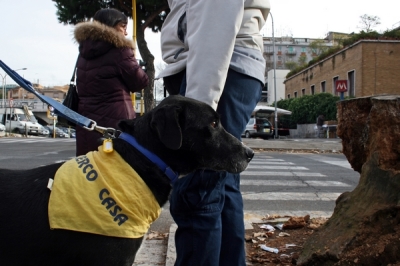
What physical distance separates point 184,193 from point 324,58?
33.2 metres

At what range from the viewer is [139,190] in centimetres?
202

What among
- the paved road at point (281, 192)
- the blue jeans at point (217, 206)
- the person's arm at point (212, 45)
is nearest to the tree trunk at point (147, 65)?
the paved road at point (281, 192)

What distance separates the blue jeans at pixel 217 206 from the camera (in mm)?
2254

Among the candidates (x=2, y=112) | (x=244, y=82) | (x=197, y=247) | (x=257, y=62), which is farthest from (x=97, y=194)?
(x=2, y=112)

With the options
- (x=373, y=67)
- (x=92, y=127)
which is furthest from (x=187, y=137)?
(x=373, y=67)

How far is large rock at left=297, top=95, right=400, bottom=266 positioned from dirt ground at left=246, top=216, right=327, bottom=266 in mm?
327

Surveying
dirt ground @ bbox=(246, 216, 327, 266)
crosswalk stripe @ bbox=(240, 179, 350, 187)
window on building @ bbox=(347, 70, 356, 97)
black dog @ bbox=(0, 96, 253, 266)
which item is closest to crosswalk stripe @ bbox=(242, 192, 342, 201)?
crosswalk stripe @ bbox=(240, 179, 350, 187)

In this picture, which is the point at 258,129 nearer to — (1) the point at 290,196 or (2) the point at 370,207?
(1) the point at 290,196

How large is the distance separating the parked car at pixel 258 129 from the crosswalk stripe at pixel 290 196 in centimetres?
2172

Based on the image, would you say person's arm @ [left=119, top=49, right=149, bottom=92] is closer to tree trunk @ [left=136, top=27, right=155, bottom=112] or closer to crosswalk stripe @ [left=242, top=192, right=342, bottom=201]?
crosswalk stripe @ [left=242, top=192, right=342, bottom=201]

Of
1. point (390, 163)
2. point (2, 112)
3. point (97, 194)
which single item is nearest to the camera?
point (97, 194)

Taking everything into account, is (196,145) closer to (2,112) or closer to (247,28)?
(247,28)

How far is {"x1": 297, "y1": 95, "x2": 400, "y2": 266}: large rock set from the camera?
7.49 feet

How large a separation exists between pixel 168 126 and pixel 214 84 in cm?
34
